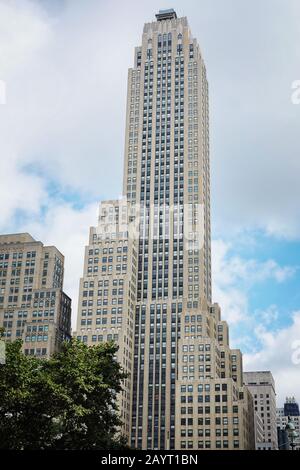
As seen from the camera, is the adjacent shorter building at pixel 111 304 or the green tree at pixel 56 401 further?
the adjacent shorter building at pixel 111 304

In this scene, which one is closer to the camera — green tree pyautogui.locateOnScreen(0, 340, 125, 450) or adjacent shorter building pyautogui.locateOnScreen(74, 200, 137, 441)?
green tree pyautogui.locateOnScreen(0, 340, 125, 450)

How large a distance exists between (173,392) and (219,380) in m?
15.7

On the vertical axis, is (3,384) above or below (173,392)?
below

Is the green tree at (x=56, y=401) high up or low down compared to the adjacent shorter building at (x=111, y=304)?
down

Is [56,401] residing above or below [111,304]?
below

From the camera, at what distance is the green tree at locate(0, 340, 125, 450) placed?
66562 mm

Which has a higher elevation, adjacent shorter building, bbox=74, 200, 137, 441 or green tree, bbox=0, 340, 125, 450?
adjacent shorter building, bbox=74, 200, 137, 441

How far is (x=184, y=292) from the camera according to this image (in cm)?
19888

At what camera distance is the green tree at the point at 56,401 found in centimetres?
6656

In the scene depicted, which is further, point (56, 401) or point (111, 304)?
point (111, 304)

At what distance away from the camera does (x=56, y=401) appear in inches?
2773
